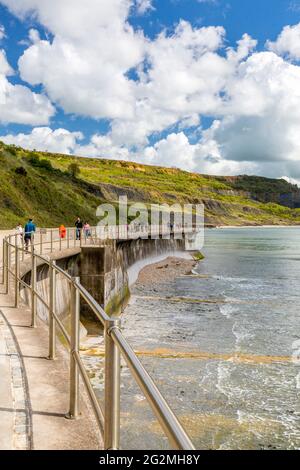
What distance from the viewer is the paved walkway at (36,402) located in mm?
3619

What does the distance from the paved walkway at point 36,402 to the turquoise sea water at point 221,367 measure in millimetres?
4213

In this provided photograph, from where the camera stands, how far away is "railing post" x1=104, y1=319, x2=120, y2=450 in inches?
101

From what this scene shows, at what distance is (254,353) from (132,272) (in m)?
24.0

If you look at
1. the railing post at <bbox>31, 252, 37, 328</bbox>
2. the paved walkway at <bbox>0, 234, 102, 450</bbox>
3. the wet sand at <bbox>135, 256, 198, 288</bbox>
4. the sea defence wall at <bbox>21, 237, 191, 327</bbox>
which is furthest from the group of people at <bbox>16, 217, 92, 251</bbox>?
the paved walkway at <bbox>0, 234, 102, 450</bbox>

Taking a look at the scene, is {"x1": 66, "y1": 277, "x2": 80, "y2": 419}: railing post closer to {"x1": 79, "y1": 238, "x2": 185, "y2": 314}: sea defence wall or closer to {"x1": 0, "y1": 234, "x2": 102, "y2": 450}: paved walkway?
{"x1": 0, "y1": 234, "x2": 102, "y2": 450}: paved walkway

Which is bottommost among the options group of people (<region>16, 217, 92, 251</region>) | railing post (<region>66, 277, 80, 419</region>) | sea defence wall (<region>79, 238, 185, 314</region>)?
sea defence wall (<region>79, 238, 185, 314</region>)

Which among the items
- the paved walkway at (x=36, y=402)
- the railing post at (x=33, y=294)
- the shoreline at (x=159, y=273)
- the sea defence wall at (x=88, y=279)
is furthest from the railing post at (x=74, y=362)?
the shoreline at (x=159, y=273)

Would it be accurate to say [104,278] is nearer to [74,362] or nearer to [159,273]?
[74,362]

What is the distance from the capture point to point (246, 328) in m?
20.8

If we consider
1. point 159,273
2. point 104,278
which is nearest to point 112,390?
point 104,278

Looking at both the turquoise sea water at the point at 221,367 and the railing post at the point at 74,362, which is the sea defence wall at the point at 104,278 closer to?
the turquoise sea water at the point at 221,367

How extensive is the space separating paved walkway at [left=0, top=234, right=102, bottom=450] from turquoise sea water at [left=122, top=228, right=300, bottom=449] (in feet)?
13.8
